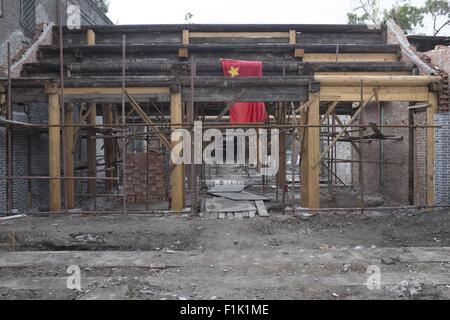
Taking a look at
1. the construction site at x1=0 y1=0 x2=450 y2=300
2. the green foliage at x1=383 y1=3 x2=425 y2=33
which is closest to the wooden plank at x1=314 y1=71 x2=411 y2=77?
the construction site at x1=0 y1=0 x2=450 y2=300

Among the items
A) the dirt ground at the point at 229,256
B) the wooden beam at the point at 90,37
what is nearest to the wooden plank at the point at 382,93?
the dirt ground at the point at 229,256

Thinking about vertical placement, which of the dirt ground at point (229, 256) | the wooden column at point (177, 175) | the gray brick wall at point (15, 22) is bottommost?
the dirt ground at point (229, 256)

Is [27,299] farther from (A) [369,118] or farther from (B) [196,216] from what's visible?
(A) [369,118]

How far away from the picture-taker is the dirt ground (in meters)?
6.48

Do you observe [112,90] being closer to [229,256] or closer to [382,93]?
[229,256]

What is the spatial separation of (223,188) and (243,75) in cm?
477

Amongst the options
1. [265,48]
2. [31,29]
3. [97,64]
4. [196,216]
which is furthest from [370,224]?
[31,29]

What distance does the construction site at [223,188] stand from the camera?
7.24 m

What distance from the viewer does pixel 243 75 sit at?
44.9 feet

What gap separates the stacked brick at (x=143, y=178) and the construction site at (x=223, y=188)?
0.05m

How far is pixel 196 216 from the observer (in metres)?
11.8

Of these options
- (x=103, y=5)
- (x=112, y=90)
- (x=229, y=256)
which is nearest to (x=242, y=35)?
(x=112, y=90)

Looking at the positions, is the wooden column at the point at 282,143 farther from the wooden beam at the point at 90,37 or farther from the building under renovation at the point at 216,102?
the wooden beam at the point at 90,37
